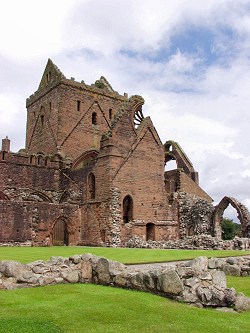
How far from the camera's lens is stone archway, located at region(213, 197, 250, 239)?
101 feet

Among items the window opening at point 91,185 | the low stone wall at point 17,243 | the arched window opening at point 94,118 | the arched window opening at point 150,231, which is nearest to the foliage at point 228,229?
the arched window opening at point 94,118

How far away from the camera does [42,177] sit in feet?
120

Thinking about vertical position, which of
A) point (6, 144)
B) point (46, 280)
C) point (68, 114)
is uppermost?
point (68, 114)

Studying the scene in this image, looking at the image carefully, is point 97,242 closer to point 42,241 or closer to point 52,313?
point 42,241

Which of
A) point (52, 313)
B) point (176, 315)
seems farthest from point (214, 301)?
point (52, 313)

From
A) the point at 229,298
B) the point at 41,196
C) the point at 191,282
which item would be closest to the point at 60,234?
the point at 41,196

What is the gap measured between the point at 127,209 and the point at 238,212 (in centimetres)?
878

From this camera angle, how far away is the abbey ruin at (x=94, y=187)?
2991 cm

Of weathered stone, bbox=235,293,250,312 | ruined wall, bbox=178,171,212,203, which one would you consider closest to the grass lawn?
weathered stone, bbox=235,293,250,312

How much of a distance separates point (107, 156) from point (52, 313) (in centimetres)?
2425

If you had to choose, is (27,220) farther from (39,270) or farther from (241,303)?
(241,303)

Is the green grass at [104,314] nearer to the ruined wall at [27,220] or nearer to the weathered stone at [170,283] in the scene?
the weathered stone at [170,283]

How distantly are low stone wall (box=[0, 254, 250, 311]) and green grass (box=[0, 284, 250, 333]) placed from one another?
0.35 m

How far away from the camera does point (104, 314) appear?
7.29 metres
